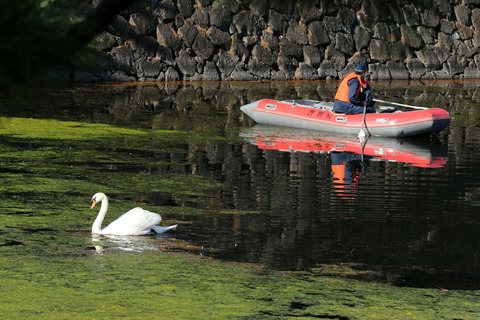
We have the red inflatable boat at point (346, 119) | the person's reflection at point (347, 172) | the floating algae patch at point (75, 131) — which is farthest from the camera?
the red inflatable boat at point (346, 119)

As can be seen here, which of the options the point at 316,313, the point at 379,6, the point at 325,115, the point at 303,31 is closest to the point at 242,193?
the point at 316,313

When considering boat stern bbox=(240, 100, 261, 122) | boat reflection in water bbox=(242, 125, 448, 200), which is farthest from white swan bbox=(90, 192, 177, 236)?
boat stern bbox=(240, 100, 261, 122)

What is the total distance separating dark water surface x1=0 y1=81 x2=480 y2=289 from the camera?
1014 cm

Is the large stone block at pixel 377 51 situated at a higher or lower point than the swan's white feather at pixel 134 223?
higher

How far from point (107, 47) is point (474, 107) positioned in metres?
9.30

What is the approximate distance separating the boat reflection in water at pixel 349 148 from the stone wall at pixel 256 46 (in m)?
6.97

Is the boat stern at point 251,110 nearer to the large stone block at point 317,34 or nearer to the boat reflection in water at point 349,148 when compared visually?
the boat reflection in water at point 349,148

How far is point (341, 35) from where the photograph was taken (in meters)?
31.6

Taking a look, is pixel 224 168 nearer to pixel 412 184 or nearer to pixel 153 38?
pixel 412 184

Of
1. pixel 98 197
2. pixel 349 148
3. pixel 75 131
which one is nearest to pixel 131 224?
pixel 98 197

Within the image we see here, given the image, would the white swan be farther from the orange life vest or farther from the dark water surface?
the orange life vest

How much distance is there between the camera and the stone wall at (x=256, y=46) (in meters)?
28.4

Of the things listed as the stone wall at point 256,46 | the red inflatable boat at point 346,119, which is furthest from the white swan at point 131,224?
the stone wall at point 256,46

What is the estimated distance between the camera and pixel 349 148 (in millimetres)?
18547
